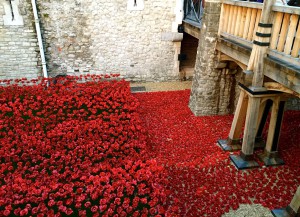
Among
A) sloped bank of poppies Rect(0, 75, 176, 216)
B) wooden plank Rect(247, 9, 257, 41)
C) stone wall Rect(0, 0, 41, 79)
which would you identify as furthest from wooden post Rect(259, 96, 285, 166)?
stone wall Rect(0, 0, 41, 79)

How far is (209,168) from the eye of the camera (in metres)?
5.01

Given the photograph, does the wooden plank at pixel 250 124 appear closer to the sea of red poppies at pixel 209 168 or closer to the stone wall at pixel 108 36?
the sea of red poppies at pixel 209 168

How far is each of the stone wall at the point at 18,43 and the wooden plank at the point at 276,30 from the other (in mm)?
6976

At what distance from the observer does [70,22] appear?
8188mm

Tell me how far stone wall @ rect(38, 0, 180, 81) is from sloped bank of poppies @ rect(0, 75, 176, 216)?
109 inches

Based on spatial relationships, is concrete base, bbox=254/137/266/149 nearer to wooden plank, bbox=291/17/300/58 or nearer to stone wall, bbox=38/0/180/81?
wooden plank, bbox=291/17/300/58

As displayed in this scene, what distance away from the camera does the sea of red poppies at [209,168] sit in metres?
4.22

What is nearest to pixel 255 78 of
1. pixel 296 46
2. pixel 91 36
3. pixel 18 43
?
pixel 296 46

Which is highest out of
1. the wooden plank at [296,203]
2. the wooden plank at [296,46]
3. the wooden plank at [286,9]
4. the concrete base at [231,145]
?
the wooden plank at [286,9]

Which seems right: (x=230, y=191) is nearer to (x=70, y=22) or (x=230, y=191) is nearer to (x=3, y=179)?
(x=3, y=179)

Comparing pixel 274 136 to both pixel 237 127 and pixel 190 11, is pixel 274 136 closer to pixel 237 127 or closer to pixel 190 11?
pixel 237 127

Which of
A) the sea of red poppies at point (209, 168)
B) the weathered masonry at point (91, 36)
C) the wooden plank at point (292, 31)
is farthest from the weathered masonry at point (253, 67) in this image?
the weathered masonry at point (91, 36)

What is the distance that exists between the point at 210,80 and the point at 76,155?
160 inches

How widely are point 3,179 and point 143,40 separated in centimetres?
651
